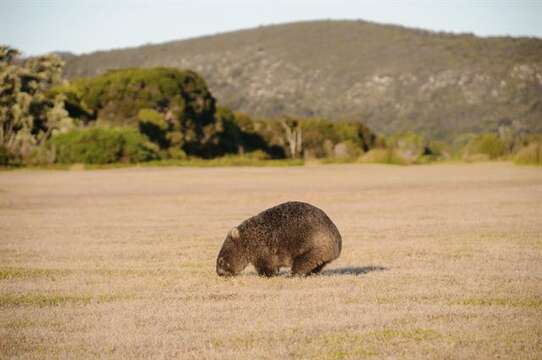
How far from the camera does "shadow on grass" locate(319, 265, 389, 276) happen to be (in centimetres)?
1327

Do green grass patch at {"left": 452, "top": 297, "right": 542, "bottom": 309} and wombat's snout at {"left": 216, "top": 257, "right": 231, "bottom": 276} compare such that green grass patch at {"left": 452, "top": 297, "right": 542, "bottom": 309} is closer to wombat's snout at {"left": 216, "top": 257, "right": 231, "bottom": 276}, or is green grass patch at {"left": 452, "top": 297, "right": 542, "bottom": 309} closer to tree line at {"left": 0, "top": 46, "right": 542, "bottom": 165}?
wombat's snout at {"left": 216, "top": 257, "right": 231, "bottom": 276}

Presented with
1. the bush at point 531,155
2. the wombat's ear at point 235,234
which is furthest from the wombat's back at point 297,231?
the bush at point 531,155

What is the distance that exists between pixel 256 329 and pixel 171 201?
23.4 metres

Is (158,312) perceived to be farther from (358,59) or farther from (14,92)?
(358,59)

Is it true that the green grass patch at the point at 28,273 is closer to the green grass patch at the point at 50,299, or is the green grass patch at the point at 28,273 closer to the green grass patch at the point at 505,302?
the green grass patch at the point at 50,299

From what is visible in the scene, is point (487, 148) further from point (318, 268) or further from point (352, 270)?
point (318, 268)

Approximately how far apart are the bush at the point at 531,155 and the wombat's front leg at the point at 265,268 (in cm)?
4519

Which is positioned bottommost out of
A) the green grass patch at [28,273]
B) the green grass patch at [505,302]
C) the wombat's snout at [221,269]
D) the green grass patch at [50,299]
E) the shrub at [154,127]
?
the green grass patch at [28,273]

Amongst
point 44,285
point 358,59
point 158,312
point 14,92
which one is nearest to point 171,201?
point 44,285

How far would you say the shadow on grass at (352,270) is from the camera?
13.3m

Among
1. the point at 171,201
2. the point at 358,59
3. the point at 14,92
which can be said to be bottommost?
the point at 171,201

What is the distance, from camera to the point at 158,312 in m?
10.0

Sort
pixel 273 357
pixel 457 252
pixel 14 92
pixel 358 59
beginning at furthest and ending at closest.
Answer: pixel 358 59 → pixel 14 92 → pixel 457 252 → pixel 273 357

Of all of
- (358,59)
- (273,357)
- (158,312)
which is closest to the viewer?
(273,357)
